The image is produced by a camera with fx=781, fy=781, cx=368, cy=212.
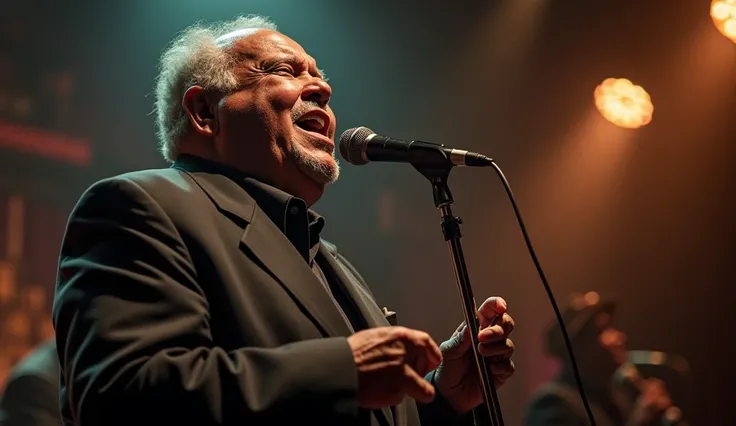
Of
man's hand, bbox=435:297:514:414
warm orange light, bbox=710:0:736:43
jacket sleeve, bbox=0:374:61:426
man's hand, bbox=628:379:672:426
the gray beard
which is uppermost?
warm orange light, bbox=710:0:736:43

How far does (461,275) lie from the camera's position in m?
1.38

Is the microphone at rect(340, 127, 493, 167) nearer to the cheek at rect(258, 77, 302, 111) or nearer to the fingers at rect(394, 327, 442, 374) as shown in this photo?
the cheek at rect(258, 77, 302, 111)

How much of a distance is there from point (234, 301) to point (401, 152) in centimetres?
46

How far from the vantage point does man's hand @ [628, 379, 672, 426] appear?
13.2ft

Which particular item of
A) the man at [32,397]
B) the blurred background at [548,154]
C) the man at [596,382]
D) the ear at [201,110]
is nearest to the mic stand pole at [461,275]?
the ear at [201,110]

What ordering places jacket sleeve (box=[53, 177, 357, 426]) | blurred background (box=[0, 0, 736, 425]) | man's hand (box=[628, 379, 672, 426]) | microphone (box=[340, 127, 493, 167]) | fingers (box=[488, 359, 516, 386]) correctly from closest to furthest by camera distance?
jacket sleeve (box=[53, 177, 357, 426]), microphone (box=[340, 127, 493, 167]), fingers (box=[488, 359, 516, 386]), man's hand (box=[628, 379, 672, 426]), blurred background (box=[0, 0, 736, 425])

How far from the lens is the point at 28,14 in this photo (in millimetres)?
3270

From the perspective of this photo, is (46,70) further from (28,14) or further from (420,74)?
(420,74)

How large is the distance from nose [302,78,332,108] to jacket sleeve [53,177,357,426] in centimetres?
61

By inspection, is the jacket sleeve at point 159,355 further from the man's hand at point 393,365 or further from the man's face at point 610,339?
the man's face at point 610,339

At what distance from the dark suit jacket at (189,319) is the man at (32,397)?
1.22 meters

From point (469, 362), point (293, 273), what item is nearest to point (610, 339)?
point (469, 362)

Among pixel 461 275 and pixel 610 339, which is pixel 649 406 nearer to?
pixel 610 339

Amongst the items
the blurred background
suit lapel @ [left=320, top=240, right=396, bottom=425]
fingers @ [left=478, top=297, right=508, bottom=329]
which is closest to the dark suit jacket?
suit lapel @ [left=320, top=240, right=396, bottom=425]
